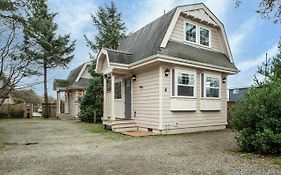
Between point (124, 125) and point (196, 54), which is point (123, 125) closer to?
point (124, 125)

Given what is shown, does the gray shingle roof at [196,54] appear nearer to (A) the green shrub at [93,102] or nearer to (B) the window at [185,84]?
(B) the window at [185,84]

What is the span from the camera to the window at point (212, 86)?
12.7 metres

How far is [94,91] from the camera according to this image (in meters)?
18.5

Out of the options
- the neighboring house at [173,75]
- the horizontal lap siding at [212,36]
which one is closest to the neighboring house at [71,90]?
the neighboring house at [173,75]

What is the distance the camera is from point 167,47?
11297 mm

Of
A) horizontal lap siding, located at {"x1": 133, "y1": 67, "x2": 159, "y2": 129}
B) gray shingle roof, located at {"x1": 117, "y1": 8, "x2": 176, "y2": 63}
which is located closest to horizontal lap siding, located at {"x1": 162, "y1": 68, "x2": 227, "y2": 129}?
horizontal lap siding, located at {"x1": 133, "y1": 67, "x2": 159, "y2": 129}

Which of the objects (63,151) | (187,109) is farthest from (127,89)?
(63,151)

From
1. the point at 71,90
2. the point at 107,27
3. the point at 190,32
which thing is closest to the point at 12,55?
the point at 190,32

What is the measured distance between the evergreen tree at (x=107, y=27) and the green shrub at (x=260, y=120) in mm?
19427

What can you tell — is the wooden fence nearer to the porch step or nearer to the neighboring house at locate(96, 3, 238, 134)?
the neighboring house at locate(96, 3, 238, 134)

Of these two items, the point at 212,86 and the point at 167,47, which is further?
the point at 212,86

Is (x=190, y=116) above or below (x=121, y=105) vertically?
below

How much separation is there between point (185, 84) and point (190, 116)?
5.16ft

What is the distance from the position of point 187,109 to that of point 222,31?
5389mm
